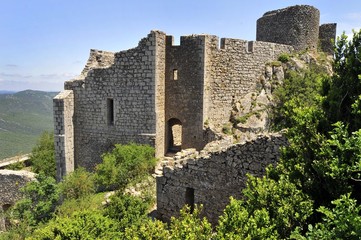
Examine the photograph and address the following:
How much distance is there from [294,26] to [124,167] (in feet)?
46.8

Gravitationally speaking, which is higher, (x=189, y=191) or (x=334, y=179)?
(x=334, y=179)

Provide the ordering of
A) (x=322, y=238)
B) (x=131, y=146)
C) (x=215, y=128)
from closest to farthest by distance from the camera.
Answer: (x=322, y=238) → (x=131, y=146) → (x=215, y=128)

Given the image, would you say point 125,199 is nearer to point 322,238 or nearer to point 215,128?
point 322,238

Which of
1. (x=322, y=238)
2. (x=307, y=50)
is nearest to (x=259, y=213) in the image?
(x=322, y=238)

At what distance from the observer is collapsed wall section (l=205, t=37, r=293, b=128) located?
15.8 metres

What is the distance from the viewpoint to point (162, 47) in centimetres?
1495

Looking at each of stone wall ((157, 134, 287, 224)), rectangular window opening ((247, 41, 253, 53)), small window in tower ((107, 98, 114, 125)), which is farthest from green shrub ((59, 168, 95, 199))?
rectangular window opening ((247, 41, 253, 53))

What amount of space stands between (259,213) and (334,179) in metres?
1.34

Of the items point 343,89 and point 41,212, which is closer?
point 343,89

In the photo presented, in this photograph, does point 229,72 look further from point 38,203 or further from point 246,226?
point 246,226

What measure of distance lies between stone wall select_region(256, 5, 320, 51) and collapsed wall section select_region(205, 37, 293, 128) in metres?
3.09

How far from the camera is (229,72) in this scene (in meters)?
16.5

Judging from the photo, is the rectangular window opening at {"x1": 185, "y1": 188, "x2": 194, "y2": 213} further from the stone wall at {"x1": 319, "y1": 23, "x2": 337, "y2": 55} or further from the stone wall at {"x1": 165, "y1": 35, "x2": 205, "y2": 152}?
the stone wall at {"x1": 319, "y1": 23, "x2": 337, "y2": 55}

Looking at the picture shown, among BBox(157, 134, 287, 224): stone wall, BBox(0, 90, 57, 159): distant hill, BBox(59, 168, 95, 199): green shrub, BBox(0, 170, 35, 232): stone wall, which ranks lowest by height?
BBox(0, 90, 57, 159): distant hill
